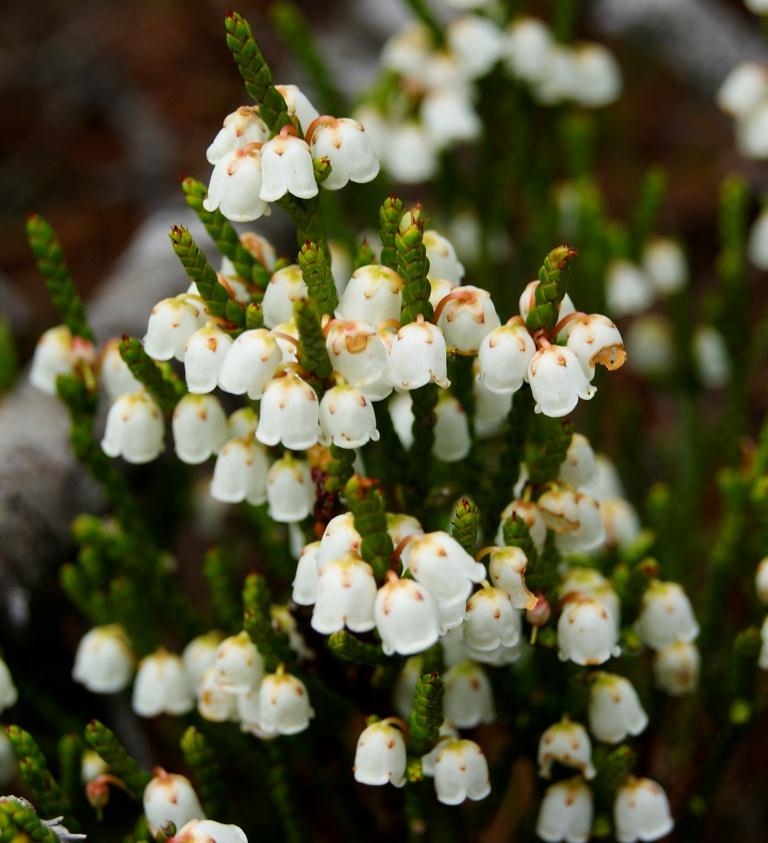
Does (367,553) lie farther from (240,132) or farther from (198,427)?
(240,132)

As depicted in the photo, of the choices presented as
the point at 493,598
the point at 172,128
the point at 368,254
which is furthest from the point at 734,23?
the point at 493,598

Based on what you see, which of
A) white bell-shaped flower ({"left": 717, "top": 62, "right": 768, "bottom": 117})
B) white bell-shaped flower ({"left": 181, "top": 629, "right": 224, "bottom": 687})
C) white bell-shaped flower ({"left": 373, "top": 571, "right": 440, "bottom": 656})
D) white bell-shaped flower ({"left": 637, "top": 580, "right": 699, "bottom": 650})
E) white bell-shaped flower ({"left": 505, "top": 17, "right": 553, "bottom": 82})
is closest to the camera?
white bell-shaped flower ({"left": 373, "top": 571, "right": 440, "bottom": 656})

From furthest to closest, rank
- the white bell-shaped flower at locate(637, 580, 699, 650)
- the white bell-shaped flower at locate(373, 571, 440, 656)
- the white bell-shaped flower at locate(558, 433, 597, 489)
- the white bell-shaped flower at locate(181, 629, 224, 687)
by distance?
the white bell-shaped flower at locate(181, 629, 224, 687) < the white bell-shaped flower at locate(637, 580, 699, 650) < the white bell-shaped flower at locate(558, 433, 597, 489) < the white bell-shaped flower at locate(373, 571, 440, 656)

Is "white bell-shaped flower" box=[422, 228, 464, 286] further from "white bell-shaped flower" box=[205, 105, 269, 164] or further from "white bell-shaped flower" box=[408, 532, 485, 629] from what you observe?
"white bell-shaped flower" box=[408, 532, 485, 629]

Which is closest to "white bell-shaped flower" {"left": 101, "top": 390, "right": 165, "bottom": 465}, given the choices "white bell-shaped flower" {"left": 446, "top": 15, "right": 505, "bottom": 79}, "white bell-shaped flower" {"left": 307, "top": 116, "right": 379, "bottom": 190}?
"white bell-shaped flower" {"left": 307, "top": 116, "right": 379, "bottom": 190}

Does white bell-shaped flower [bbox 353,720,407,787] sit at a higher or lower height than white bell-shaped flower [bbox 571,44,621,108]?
lower

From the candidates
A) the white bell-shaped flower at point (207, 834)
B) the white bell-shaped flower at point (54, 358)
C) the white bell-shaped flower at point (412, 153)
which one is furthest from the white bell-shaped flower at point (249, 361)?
the white bell-shaped flower at point (412, 153)
